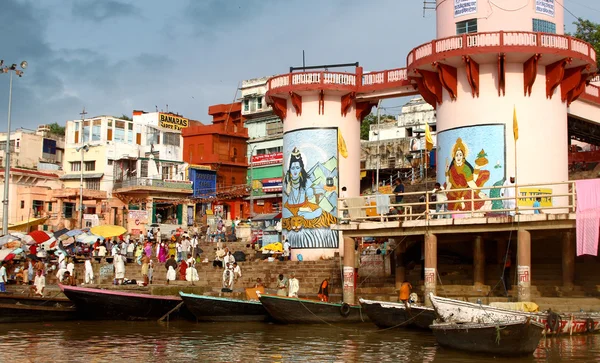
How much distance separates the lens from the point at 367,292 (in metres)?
30.1

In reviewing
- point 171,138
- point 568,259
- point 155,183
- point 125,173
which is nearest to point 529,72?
point 568,259

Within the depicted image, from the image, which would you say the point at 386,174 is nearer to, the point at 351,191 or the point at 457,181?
the point at 351,191

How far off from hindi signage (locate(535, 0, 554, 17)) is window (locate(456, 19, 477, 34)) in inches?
102

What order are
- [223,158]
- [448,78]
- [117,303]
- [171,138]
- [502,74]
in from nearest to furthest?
[117,303] < [502,74] < [448,78] < [223,158] < [171,138]

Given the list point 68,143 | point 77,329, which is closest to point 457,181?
point 77,329

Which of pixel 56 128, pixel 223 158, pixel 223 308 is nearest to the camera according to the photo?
pixel 223 308

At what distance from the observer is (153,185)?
61.6 metres

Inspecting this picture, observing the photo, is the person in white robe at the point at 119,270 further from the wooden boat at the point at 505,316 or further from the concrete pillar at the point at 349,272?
the wooden boat at the point at 505,316

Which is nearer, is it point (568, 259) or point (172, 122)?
point (568, 259)

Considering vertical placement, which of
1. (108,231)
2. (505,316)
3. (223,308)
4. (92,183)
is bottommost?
(223,308)

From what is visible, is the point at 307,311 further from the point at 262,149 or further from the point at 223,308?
the point at 262,149

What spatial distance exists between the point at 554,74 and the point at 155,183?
124ft

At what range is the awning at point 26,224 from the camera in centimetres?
5947

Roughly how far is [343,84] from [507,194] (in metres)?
11.0
